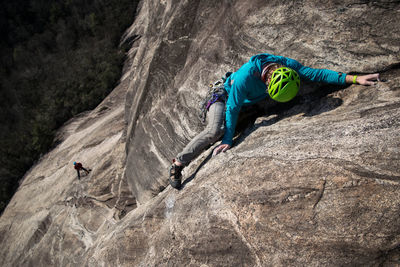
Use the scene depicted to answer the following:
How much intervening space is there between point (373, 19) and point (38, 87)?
128ft

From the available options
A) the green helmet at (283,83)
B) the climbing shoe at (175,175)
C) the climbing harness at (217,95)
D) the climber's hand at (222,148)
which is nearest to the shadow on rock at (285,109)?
the climber's hand at (222,148)

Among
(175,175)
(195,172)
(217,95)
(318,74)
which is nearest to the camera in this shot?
(318,74)

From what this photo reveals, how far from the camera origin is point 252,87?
12.3 ft

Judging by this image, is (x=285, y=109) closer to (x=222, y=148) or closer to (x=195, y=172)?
(x=222, y=148)

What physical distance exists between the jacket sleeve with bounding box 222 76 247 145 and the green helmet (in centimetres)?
62

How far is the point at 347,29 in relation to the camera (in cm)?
341

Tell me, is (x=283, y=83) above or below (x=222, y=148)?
above

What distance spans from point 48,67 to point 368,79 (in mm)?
40638

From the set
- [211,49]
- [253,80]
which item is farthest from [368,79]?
[211,49]

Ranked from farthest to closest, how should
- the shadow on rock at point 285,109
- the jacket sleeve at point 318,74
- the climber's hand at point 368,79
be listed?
the shadow on rock at point 285,109, the jacket sleeve at point 318,74, the climber's hand at point 368,79

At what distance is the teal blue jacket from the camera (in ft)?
11.1

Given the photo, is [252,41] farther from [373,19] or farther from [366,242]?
[366,242]

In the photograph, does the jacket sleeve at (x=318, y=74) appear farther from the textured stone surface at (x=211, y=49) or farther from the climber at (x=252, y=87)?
the textured stone surface at (x=211, y=49)

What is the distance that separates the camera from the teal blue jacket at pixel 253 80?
3.38m
